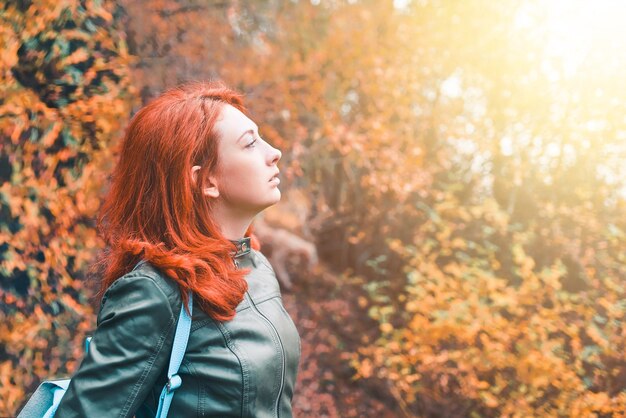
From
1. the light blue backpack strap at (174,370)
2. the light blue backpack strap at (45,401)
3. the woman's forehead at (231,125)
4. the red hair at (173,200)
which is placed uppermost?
the woman's forehead at (231,125)

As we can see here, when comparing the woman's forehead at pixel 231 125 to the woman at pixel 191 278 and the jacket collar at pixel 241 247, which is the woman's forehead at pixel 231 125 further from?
the jacket collar at pixel 241 247

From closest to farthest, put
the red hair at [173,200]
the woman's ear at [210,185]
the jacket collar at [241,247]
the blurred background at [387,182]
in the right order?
the red hair at [173,200] → the woman's ear at [210,185] → the jacket collar at [241,247] → the blurred background at [387,182]

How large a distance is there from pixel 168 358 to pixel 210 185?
564 mm

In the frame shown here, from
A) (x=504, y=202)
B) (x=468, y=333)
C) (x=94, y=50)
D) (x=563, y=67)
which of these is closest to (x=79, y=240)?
(x=94, y=50)

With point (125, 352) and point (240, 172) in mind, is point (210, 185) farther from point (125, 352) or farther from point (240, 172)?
point (125, 352)

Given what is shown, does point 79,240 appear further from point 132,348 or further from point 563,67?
Result: point 563,67

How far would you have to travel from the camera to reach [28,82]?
9.24ft

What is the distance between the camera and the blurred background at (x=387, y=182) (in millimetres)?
2896

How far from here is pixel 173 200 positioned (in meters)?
1.57

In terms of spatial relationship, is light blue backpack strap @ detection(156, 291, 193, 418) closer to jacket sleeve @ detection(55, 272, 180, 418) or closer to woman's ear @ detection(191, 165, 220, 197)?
jacket sleeve @ detection(55, 272, 180, 418)

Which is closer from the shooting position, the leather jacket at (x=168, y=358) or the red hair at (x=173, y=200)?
the leather jacket at (x=168, y=358)

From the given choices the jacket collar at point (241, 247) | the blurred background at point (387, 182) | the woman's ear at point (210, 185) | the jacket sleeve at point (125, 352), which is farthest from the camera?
the blurred background at point (387, 182)

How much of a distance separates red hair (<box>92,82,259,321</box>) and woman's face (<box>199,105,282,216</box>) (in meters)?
0.03

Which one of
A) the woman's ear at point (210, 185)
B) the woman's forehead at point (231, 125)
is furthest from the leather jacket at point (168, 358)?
the woman's forehead at point (231, 125)
